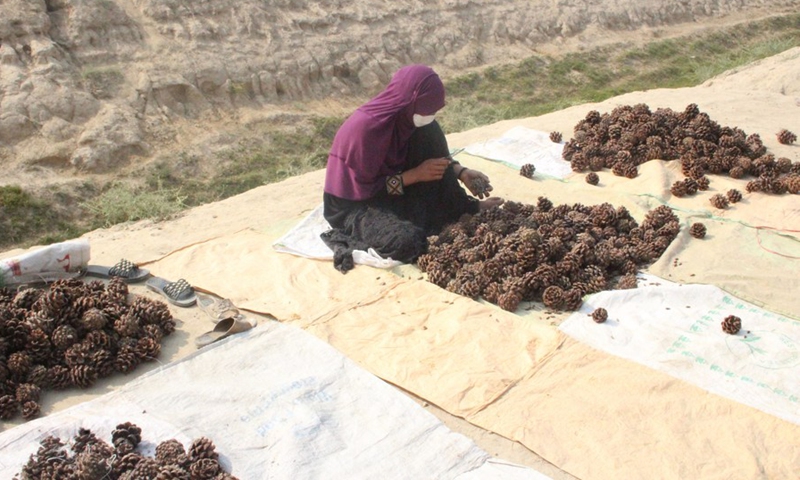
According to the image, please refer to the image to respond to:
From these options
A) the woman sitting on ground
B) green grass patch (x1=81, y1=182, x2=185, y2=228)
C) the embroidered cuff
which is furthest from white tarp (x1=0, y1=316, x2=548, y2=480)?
green grass patch (x1=81, y1=182, x2=185, y2=228)

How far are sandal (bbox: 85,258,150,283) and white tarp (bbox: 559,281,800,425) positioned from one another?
297 cm

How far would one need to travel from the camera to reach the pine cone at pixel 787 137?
24.7 feet

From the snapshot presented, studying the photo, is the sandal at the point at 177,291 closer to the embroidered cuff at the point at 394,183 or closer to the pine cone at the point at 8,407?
the pine cone at the point at 8,407

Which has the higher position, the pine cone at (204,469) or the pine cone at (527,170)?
the pine cone at (204,469)

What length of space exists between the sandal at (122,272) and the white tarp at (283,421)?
1.31m

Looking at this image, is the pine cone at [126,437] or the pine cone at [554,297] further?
the pine cone at [554,297]

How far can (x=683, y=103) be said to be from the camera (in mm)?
9273

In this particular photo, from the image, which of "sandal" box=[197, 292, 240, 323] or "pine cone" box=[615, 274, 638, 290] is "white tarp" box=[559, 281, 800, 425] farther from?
"sandal" box=[197, 292, 240, 323]

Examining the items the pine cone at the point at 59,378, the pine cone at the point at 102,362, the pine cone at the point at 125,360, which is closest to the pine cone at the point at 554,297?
the pine cone at the point at 125,360

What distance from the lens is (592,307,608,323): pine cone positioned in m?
4.49

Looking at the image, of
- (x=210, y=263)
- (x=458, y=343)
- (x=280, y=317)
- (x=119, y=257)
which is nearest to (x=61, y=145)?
(x=119, y=257)

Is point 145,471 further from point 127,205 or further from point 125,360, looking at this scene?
point 127,205

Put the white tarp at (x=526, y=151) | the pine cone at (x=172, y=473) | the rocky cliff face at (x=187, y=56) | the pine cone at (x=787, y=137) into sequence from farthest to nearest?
the rocky cliff face at (x=187, y=56) < the pine cone at (x=787, y=137) < the white tarp at (x=526, y=151) < the pine cone at (x=172, y=473)

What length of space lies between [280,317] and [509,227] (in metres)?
1.80
